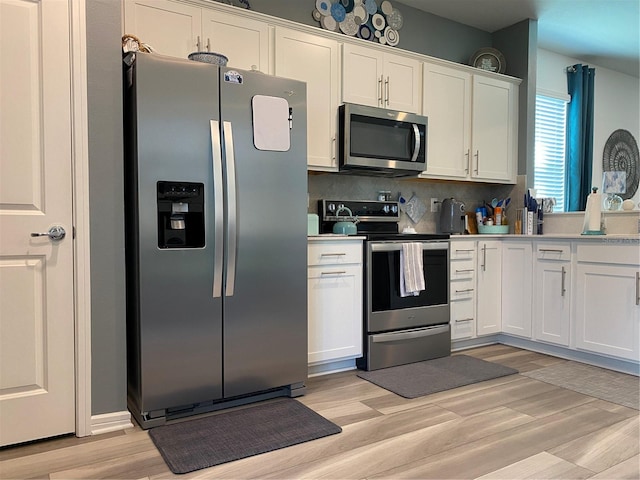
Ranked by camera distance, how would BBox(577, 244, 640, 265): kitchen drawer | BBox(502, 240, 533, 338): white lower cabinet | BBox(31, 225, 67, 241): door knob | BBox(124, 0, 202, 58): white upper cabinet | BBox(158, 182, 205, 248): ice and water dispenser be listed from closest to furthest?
BBox(31, 225, 67, 241): door knob
BBox(158, 182, 205, 248): ice and water dispenser
BBox(124, 0, 202, 58): white upper cabinet
BBox(577, 244, 640, 265): kitchen drawer
BBox(502, 240, 533, 338): white lower cabinet

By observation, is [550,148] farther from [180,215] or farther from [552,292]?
[180,215]

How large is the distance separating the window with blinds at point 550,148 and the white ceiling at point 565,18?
0.60m

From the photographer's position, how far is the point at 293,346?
106 inches

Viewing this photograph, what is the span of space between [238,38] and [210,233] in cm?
140

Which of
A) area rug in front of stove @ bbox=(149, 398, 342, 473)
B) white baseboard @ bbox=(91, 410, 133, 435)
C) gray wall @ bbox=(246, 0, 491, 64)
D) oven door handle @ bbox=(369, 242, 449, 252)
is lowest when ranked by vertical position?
area rug in front of stove @ bbox=(149, 398, 342, 473)

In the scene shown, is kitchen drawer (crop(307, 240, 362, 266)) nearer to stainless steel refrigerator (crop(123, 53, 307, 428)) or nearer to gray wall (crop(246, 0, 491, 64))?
stainless steel refrigerator (crop(123, 53, 307, 428))

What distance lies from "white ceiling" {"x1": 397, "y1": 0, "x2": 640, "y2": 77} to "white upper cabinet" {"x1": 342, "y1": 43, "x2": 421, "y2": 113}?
712 millimetres

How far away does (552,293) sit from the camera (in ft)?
11.9

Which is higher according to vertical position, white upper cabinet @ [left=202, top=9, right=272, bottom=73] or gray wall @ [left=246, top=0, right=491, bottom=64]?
gray wall @ [left=246, top=0, right=491, bottom=64]

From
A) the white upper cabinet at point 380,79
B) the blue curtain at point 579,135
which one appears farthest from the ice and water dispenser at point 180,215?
the blue curtain at point 579,135

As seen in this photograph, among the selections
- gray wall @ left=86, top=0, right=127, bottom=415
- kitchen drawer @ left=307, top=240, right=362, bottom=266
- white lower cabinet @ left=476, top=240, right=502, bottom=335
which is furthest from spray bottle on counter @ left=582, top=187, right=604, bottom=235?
gray wall @ left=86, top=0, right=127, bottom=415

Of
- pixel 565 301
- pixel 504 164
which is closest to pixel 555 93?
pixel 504 164

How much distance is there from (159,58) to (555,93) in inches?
183

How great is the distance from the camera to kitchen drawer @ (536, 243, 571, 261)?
353 cm
